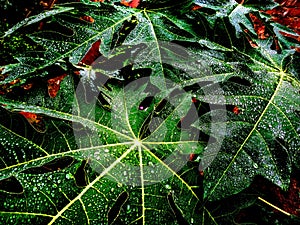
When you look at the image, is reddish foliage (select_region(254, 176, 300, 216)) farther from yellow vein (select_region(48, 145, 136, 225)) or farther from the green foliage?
yellow vein (select_region(48, 145, 136, 225))

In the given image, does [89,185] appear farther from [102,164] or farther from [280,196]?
[280,196]

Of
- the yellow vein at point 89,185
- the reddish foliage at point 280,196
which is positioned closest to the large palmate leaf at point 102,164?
the yellow vein at point 89,185

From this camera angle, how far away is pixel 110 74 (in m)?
0.73

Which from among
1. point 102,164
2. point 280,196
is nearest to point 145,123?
point 102,164

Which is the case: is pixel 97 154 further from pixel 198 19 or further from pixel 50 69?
pixel 198 19

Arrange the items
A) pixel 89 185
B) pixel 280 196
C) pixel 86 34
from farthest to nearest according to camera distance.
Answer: pixel 280 196, pixel 86 34, pixel 89 185

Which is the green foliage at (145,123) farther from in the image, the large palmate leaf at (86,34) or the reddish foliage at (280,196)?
the reddish foliage at (280,196)

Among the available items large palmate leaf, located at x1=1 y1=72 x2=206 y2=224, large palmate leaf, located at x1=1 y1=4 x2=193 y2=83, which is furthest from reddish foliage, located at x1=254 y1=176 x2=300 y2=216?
large palmate leaf, located at x1=1 y1=4 x2=193 y2=83

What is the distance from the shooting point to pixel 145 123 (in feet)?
2.42

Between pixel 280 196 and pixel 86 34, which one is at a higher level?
pixel 86 34

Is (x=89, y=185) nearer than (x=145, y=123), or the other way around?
(x=89, y=185)

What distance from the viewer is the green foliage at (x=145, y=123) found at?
573mm

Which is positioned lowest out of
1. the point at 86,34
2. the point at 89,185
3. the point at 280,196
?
the point at 280,196

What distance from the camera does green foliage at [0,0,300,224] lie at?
573mm
